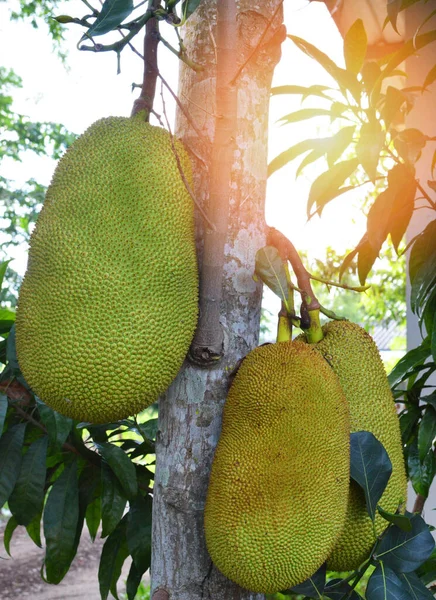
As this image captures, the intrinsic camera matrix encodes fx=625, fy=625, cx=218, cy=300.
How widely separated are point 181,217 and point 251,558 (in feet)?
1.52

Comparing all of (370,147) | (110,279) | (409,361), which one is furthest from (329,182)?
(110,279)

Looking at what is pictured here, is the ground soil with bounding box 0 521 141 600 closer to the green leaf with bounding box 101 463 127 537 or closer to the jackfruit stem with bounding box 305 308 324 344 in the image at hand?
the green leaf with bounding box 101 463 127 537

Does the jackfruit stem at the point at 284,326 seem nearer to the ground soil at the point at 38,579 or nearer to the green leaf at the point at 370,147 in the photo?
the green leaf at the point at 370,147

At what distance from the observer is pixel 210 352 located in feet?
2.81

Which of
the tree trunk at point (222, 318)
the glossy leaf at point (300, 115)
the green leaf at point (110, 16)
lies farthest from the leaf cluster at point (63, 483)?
the glossy leaf at point (300, 115)

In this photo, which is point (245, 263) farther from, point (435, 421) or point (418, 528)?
point (435, 421)

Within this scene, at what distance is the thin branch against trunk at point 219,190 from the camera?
0.82 metres

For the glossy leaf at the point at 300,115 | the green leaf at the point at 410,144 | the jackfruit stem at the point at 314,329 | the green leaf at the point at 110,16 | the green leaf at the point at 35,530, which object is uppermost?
the green leaf at the point at 110,16

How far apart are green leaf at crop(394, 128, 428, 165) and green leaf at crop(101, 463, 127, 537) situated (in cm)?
84

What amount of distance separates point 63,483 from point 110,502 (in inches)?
3.5

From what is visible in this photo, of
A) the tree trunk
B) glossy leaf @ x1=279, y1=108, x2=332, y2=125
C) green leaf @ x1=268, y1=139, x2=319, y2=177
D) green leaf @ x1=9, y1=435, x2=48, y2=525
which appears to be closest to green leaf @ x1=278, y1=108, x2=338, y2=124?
glossy leaf @ x1=279, y1=108, x2=332, y2=125

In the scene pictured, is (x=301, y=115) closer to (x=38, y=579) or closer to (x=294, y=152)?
(x=294, y=152)

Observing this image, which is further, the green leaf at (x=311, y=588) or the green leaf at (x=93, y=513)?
the green leaf at (x=93, y=513)

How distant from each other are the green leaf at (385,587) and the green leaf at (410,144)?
784 millimetres
